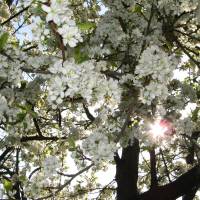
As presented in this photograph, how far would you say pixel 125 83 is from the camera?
4.96 metres

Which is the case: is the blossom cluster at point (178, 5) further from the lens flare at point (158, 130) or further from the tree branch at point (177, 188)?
the tree branch at point (177, 188)

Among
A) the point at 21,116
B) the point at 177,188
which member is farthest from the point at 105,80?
the point at 177,188

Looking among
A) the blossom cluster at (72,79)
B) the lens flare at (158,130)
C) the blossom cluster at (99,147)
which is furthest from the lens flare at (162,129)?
the blossom cluster at (72,79)

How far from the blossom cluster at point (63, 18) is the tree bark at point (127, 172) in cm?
615

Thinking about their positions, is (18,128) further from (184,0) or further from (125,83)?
(184,0)

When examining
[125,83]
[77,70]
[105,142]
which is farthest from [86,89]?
[125,83]

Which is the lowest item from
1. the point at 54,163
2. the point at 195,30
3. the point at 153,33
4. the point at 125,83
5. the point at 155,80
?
the point at 54,163

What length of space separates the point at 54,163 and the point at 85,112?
5.49 metres

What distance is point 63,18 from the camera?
129 inches

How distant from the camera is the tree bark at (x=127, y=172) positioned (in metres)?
9.15

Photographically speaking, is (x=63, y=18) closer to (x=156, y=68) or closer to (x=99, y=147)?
(x=156, y=68)

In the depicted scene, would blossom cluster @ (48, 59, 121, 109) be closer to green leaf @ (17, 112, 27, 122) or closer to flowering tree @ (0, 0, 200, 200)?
flowering tree @ (0, 0, 200, 200)

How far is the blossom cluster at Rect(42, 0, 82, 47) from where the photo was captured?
321cm

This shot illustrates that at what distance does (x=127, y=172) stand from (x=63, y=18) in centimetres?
657
